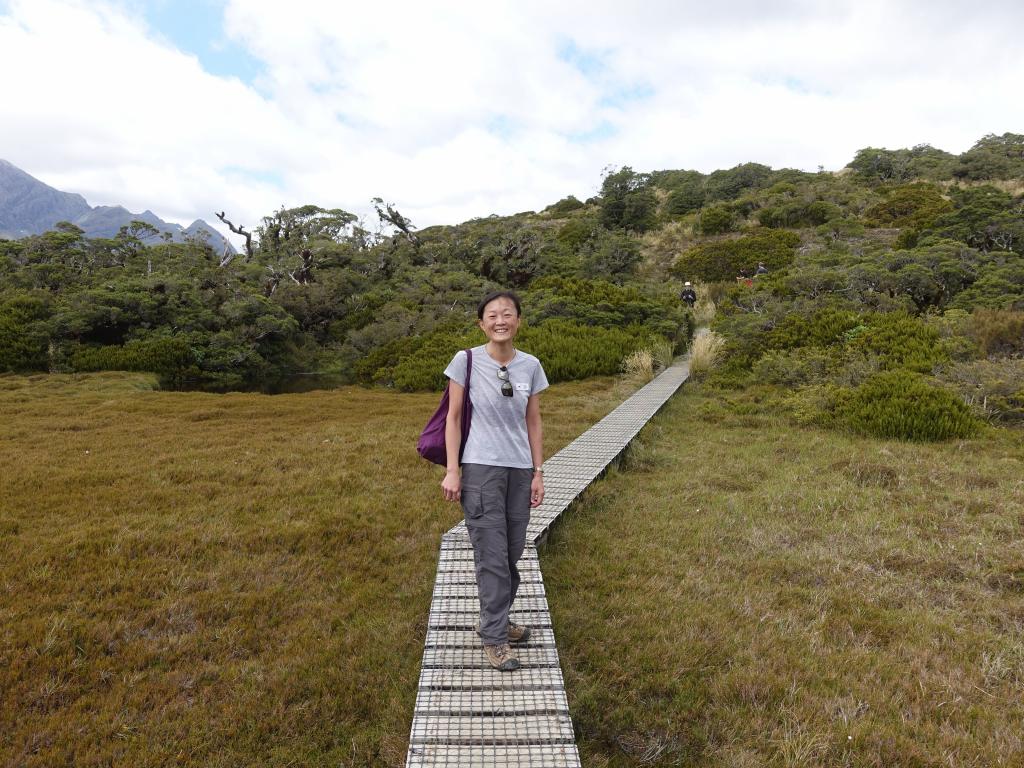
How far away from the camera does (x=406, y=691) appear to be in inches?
120

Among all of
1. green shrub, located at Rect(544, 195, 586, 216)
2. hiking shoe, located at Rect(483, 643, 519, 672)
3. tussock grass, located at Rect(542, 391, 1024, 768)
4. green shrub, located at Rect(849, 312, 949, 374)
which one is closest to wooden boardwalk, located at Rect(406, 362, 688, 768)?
hiking shoe, located at Rect(483, 643, 519, 672)

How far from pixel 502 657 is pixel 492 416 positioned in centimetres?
127

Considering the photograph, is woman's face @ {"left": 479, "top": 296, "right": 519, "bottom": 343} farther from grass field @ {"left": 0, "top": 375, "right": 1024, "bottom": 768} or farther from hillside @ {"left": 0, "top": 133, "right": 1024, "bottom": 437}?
hillside @ {"left": 0, "top": 133, "right": 1024, "bottom": 437}

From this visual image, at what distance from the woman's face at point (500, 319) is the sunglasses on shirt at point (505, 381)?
0.16 metres

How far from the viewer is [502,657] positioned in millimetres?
2920

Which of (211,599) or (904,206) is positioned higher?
(904,206)

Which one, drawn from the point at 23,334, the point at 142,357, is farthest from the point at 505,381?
the point at 23,334

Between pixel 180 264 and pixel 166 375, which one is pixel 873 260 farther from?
pixel 180 264

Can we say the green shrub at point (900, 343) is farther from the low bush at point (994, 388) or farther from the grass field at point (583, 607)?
the grass field at point (583, 607)

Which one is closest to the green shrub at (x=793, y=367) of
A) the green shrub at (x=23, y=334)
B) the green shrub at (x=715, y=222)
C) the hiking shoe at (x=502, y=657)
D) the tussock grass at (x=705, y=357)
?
the tussock grass at (x=705, y=357)

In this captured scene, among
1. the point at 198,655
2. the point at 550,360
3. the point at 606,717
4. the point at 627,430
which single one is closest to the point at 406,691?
the point at 606,717

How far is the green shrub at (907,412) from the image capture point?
7562 mm

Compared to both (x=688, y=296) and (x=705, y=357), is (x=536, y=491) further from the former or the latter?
(x=688, y=296)

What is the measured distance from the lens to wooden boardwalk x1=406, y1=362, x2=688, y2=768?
2373 mm
